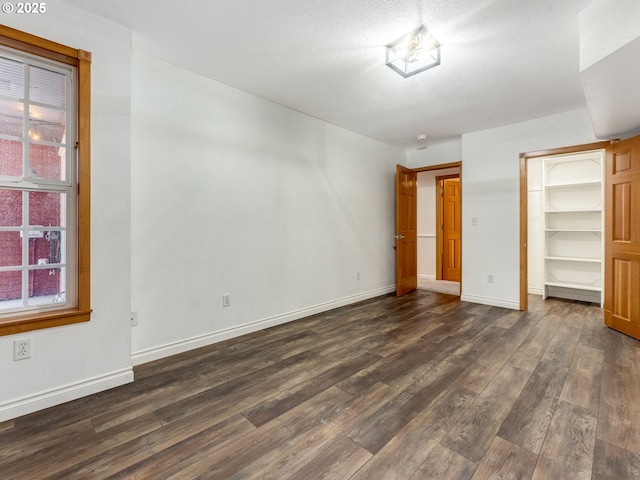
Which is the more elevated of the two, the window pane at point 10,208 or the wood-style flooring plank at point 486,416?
the window pane at point 10,208

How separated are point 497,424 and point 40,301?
2945mm

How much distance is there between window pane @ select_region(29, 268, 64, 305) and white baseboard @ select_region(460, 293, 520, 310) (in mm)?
4770

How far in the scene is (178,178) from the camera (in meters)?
2.59

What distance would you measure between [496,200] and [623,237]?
1.39m

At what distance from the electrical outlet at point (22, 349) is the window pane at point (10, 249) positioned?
47cm

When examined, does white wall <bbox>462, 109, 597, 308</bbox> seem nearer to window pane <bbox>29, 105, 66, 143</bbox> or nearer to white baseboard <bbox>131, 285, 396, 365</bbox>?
white baseboard <bbox>131, 285, 396, 365</bbox>

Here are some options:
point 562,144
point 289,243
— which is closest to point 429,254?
point 562,144

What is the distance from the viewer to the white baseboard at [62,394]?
172cm

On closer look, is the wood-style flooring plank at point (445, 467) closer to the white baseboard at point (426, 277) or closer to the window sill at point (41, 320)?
the window sill at point (41, 320)

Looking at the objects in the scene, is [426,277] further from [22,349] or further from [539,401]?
[22,349]

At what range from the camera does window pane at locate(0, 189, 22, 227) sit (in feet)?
5.86

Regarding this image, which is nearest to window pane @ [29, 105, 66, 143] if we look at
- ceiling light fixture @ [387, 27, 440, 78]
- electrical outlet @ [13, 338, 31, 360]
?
electrical outlet @ [13, 338, 31, 360]

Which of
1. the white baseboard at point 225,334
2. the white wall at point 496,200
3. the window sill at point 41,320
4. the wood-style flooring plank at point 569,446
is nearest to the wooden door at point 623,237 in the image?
the white wall at point 496,200

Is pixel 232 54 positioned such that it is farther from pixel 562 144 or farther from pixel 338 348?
pixel 562 144
